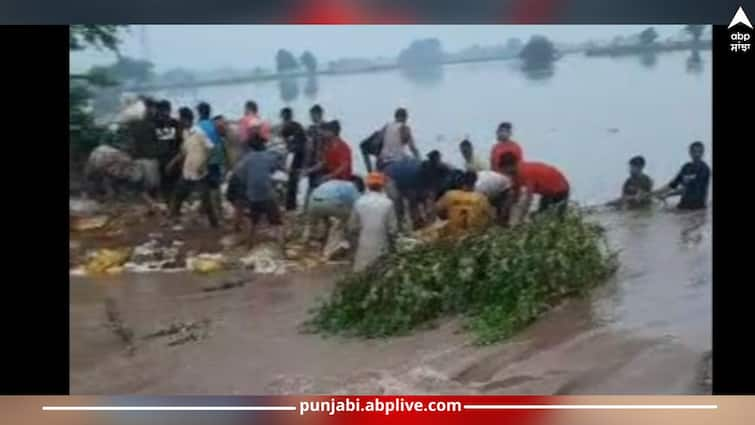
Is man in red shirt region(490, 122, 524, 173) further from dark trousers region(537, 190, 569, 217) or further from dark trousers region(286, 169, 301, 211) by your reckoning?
dark trousers region(286, 169, 301, 211)

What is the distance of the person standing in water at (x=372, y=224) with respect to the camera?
1834mm

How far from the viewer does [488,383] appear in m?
1.82

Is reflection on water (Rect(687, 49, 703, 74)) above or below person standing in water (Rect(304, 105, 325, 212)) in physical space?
above

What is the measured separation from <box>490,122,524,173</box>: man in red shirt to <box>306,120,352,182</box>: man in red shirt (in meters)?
0.21

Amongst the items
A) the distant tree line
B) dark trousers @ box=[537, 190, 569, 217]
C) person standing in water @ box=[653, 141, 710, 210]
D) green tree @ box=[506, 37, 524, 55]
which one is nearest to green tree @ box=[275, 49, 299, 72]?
the distant tree line

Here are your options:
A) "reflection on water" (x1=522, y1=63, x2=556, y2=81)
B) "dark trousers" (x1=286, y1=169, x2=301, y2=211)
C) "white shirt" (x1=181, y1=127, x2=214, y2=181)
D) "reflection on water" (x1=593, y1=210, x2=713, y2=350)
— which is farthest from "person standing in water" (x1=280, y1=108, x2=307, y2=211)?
"reflection on water" (x1=593, y1=210, x2=713, y2=350)

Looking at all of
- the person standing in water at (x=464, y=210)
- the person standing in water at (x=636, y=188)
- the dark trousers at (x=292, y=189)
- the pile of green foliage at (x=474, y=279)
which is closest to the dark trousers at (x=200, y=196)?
the dark trousers at (x=292, y=189)

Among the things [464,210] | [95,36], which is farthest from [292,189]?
[95,36]

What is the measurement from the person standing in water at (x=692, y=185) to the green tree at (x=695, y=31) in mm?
152

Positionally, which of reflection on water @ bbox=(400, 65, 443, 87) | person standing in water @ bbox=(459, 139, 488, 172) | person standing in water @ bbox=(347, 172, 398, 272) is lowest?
person standing in water @ bbox=(347, 172, 398, 272)

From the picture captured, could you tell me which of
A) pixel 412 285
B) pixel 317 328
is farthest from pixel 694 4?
pixel 317 328

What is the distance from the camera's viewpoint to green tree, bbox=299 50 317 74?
71.9 inches
